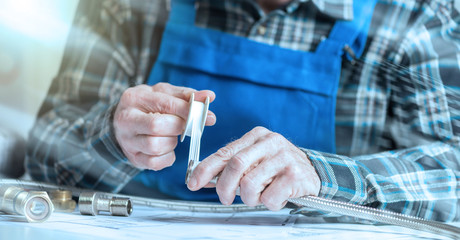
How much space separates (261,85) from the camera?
1.66 feet

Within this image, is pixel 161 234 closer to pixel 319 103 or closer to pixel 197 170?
pixel 197 170

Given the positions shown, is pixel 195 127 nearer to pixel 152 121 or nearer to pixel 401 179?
pixel 152 121

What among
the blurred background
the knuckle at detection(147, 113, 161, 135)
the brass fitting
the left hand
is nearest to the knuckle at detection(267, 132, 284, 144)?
the left hand

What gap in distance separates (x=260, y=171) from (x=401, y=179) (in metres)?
0.15

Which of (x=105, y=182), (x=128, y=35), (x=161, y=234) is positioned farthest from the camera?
(x=128, y=35)

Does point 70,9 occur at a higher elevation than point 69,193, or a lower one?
higher

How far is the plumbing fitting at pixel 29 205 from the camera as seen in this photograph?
39 cm

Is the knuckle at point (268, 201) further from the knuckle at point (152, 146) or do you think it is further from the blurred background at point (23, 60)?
the blurred background at point (23, 60)

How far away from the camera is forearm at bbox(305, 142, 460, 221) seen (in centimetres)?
43

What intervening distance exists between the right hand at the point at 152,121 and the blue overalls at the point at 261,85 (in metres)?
0.02

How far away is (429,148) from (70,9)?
524mm

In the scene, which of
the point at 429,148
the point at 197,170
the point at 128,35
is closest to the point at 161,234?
the point at 197,170

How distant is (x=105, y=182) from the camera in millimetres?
597

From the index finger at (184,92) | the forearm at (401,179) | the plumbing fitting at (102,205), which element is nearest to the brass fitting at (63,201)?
the plumbing fitting at (102,205)
